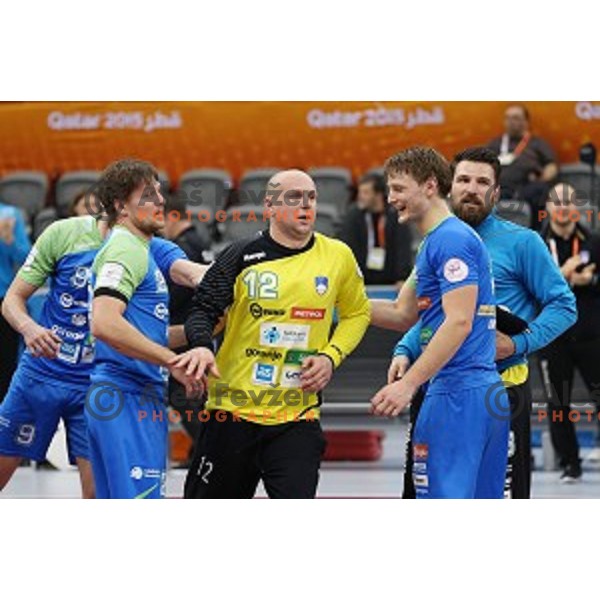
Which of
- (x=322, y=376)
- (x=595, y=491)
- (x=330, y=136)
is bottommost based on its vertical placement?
(x=595, y=491)

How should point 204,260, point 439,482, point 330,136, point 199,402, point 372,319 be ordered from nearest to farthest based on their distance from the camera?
point 439,482 → point 372,319 → point 204,260 → point 199,402 → point 330,136

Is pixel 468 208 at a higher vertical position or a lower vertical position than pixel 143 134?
lower

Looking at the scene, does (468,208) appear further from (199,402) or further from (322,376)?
(199,402)

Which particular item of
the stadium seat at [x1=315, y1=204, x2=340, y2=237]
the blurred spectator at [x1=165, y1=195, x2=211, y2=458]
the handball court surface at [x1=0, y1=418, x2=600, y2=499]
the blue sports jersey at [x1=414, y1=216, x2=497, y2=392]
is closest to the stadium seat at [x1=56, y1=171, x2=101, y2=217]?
the stadium seat at [x1=315, y1=204, x2=340, y2=237]

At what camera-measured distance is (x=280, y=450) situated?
21.0 ft

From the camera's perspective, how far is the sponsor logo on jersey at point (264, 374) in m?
6.47

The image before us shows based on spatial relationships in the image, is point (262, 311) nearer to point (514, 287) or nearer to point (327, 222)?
point (514, 287)

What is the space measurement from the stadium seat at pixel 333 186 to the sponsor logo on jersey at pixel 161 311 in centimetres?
846

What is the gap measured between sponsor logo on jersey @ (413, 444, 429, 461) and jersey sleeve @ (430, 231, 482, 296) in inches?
25.7

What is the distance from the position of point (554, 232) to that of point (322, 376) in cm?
524

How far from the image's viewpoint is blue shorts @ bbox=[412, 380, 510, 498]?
614 centimetres

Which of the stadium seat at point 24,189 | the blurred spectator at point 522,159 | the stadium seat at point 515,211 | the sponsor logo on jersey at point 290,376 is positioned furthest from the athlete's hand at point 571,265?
the stadium seat at point 24,189

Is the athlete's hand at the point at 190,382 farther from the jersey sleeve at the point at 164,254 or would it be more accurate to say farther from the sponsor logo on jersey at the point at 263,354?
the jersey sleeve at the point at 164,254

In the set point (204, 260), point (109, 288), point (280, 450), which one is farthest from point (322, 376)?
point (204, 260)
